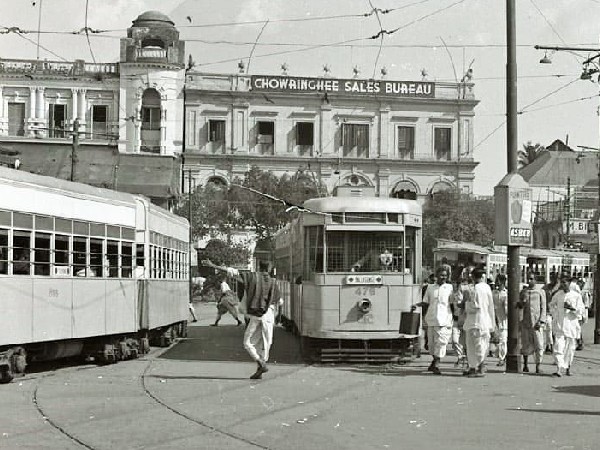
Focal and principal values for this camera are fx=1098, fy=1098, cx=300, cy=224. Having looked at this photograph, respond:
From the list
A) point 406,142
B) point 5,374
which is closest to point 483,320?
point 5,374

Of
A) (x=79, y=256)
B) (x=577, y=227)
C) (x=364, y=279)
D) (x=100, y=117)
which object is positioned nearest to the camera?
(x=79, y=256)

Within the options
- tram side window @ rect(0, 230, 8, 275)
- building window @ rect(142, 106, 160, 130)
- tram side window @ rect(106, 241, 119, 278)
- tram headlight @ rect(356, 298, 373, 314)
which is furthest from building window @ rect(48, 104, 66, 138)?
tram side window @ rect(0, 230, 8, 275)

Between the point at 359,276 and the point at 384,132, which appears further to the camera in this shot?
the point at 384,132

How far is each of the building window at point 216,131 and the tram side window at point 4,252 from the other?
56853 mm

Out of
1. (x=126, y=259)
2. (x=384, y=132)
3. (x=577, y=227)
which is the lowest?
(x=126, y=259)

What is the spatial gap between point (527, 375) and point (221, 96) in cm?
5546

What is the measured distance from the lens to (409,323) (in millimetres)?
17750

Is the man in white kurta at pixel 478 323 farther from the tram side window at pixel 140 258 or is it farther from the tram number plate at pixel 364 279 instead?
the tram side window at pixel 140 258

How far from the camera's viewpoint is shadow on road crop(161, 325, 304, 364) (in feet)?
67.3

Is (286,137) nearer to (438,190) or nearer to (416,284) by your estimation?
(438,190)

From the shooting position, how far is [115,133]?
66.8 meters

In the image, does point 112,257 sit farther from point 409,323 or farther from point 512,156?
point 512,156

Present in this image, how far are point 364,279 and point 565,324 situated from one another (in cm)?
336

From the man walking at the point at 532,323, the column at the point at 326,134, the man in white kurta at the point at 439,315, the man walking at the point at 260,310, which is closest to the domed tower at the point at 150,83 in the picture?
the column at the point at 326,134
